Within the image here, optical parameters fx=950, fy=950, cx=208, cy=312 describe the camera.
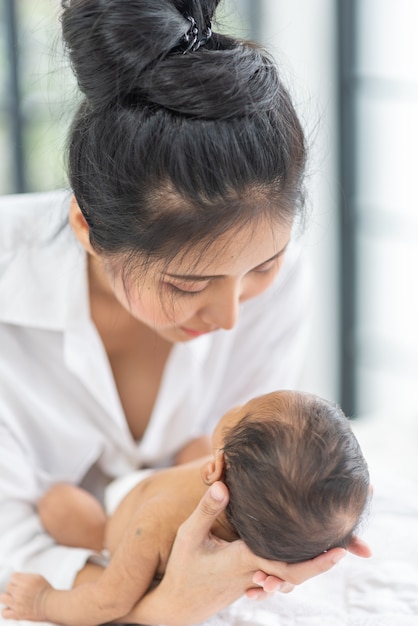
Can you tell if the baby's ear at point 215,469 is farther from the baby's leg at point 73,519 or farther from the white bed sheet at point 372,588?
the baby's leg at point 73,519

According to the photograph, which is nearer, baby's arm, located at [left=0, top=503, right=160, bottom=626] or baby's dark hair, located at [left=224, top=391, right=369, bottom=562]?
baby's dark hair, located at [left=224, top=391, right=369, bottom=562]

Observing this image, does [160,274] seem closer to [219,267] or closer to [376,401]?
[219,267]

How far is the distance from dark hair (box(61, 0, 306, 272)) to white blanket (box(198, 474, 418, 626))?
0.54m

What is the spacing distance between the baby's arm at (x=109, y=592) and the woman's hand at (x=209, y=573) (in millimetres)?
34

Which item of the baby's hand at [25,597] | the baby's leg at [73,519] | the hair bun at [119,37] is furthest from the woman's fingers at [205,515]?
the hair bun at [119,37]

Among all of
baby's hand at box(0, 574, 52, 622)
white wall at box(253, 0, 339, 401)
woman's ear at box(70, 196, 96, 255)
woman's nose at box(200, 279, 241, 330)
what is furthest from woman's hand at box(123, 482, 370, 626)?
white wall at box(253, 0, 339, 401)

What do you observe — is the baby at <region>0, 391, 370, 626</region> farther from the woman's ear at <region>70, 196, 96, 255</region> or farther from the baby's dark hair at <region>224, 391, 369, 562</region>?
the woman's ear at <region>70, 196, 96, 255</region>

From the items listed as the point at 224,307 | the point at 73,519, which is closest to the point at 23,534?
the point at 73,519

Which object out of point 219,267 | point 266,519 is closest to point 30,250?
point 219,267

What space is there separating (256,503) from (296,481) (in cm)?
7

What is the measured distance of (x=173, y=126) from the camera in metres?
1.24

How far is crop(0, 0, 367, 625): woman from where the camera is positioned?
1250mm

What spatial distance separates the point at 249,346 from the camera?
1.90 m

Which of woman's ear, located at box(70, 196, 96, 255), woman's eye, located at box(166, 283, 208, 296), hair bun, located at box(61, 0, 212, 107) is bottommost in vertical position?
woman's eye, located at box(166, 283, 208, 296)
